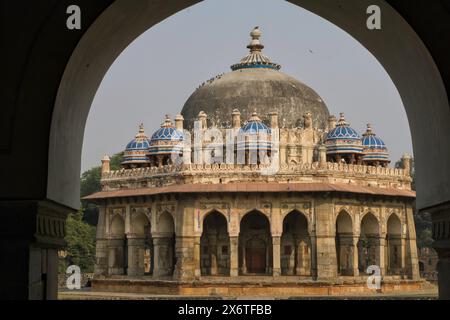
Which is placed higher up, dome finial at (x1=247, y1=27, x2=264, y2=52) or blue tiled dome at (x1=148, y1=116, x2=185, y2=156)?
dome finial at (x1=247, y1=27, x2=264, y2=52)

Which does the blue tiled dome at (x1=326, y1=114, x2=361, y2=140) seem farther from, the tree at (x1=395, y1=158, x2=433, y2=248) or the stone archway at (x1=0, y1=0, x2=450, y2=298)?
the stone archway at (x1=0, y1=0, x2=450, y2=298)

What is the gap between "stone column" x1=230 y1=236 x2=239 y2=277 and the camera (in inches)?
1529

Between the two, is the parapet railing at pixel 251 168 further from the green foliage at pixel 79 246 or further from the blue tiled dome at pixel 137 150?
the green foliage at pixel 79 246

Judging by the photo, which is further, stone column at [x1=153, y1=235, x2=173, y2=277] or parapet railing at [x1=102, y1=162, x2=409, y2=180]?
stone column at [x1=153, y1=235, x2=173, y2=277]

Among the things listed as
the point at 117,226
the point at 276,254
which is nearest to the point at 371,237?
the point at 276,254

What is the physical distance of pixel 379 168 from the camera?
43.0m

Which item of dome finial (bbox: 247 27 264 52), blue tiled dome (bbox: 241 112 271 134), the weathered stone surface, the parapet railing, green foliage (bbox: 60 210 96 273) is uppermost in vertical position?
dome finial (bbox: 247 27 264 52)

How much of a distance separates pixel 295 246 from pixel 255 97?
849cm

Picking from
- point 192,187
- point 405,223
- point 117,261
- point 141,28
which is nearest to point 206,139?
point 192,187

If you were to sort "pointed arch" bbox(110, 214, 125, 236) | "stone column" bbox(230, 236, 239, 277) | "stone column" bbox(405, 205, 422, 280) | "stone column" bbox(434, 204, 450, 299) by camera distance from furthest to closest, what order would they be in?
1. "pointed arch" bbox(110, 214, 125, 236)
2. "stone column" bbox(405, 205, 422, 280)
3. "stone column" bbox(230, 236, 239, 277)
4. "stone column" bbox(434, 204, 450, 299)

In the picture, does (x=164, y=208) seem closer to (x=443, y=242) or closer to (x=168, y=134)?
(x=168, y=134)

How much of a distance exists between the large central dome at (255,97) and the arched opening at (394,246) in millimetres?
6559

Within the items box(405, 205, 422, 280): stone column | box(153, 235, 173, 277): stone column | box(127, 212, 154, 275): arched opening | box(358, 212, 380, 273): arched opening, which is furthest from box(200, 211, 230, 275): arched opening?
box(405, 205, 422, 280): stone column

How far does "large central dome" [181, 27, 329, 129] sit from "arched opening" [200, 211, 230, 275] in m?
5.38
